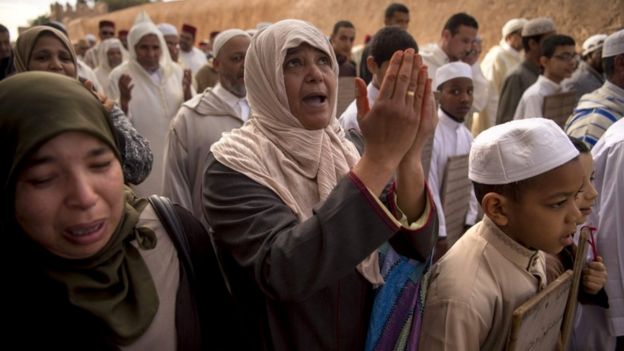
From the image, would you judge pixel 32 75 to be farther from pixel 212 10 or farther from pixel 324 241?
pixel 212 10

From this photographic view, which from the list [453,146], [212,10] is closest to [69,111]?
[453,146]

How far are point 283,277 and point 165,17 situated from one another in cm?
4354

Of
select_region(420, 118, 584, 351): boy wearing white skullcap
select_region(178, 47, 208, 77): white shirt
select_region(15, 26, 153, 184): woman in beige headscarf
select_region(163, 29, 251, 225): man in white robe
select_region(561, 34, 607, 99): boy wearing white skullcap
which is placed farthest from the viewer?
select_region(178, 47, 208, 77): white shirt

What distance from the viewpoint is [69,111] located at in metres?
1.11

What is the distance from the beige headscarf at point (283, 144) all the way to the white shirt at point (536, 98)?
327cm

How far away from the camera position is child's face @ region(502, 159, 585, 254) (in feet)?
5.34

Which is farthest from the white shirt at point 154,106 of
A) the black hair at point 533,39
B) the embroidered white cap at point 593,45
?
the embroidered white cap at point 593,45

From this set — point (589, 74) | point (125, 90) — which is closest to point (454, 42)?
point (589, 74)

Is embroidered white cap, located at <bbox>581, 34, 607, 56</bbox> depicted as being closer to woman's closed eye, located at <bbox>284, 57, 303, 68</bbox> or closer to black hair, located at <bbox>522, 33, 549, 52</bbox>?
black hair, located at <bbox>522, 33, 549, 52</bbox>

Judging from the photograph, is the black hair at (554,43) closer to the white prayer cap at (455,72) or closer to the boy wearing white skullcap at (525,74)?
the boy wearing white skullcap at (525,74)

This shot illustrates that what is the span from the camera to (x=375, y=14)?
2569 centimetres

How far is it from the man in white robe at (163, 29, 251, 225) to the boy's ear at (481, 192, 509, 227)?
167 centimetres

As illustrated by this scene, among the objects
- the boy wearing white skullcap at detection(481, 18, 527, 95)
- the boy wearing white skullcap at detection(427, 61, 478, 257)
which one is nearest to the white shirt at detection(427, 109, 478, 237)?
the boy wearing white skullcap at detection(427, 61, 478, 257)

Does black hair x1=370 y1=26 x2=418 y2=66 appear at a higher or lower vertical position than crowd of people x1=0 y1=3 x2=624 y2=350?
higher
